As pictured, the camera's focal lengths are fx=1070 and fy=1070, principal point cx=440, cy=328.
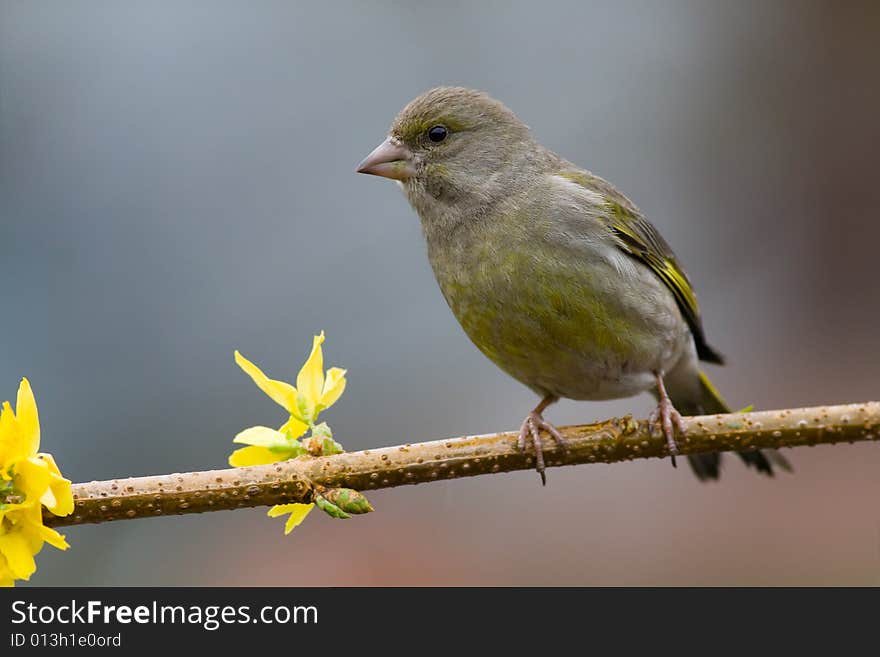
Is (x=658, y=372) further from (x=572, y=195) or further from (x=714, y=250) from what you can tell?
(x=714, y=250)

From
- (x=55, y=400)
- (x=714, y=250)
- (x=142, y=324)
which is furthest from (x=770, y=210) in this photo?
(x=55, y=400)

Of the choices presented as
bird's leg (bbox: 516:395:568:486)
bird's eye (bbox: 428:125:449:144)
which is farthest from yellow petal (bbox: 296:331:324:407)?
bird's eye (bbox: 428:125:449:144)

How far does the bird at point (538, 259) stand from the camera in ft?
12.7

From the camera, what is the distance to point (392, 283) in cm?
731

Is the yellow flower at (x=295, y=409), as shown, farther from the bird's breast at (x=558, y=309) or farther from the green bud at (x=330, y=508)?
the bird's breast at (x=558, y=309)

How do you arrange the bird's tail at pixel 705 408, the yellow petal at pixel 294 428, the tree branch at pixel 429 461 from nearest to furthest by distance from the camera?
the tree branch at pixel 429 461 → the yellow petal at pixel 294 428 → the bird's tail at pixel 705 408

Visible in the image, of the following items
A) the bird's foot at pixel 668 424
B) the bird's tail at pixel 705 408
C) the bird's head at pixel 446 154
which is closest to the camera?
the bird's foot at pixel 668 424

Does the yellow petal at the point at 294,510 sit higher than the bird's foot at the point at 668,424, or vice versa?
the bird's foot at the point at 668,424

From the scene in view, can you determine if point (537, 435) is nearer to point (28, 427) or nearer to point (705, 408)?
point (28, 427)

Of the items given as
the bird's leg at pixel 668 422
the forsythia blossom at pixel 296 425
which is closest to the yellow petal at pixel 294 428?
the forsythia blossom at pixel 296 425

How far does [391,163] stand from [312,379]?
1.72 meters

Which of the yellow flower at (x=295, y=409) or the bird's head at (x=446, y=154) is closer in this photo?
the yellow flower at (x=295, y=409)

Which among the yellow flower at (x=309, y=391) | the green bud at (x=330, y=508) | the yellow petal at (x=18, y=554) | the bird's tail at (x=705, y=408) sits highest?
the bird's tail at (x=705, y=408)

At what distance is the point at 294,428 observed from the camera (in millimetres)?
2766
